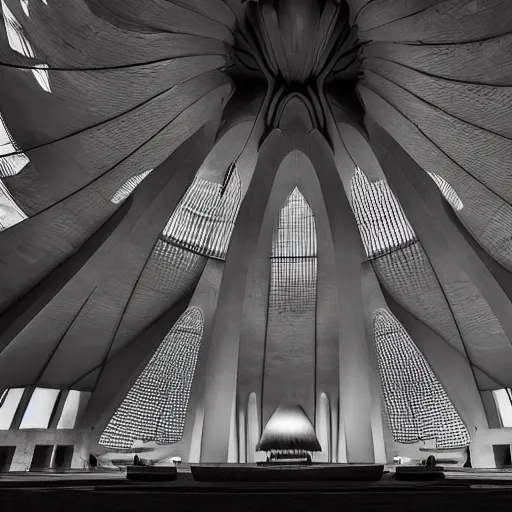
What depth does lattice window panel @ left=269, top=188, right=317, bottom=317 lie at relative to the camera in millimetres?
15773

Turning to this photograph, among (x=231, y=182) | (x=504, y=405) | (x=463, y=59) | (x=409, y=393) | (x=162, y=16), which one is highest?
(x=231, y=182)

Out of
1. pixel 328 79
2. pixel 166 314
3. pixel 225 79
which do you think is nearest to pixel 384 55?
pixel 328 79

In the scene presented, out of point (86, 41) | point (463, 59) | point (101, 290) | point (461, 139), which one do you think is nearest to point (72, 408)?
point (101, 290)

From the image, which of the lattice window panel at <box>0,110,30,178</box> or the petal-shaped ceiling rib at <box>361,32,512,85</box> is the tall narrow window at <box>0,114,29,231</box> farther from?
the petal-shaped ceiling rib at <box>361,32,512,85</box>

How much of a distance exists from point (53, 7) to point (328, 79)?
7050 millimetres

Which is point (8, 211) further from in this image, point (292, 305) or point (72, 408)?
point (292, 305)

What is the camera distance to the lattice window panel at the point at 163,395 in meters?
15.6

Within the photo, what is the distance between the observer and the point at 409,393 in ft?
52.7

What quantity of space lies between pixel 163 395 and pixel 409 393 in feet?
25.9

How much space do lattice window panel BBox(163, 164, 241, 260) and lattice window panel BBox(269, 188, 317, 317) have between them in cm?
162

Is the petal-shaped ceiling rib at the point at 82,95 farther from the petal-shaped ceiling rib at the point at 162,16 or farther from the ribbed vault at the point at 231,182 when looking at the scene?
the petal-shaped ceiling rib at the point at 162,16

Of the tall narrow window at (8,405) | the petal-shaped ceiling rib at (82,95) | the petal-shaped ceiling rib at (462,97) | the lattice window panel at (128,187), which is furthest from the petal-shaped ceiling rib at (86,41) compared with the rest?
the tall narrow window at (8,405)

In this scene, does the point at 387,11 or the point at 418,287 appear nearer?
the point at 387,11

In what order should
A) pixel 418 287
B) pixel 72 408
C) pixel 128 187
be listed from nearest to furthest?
pixel 128 187
pixel 418 287
pixel 72 408
